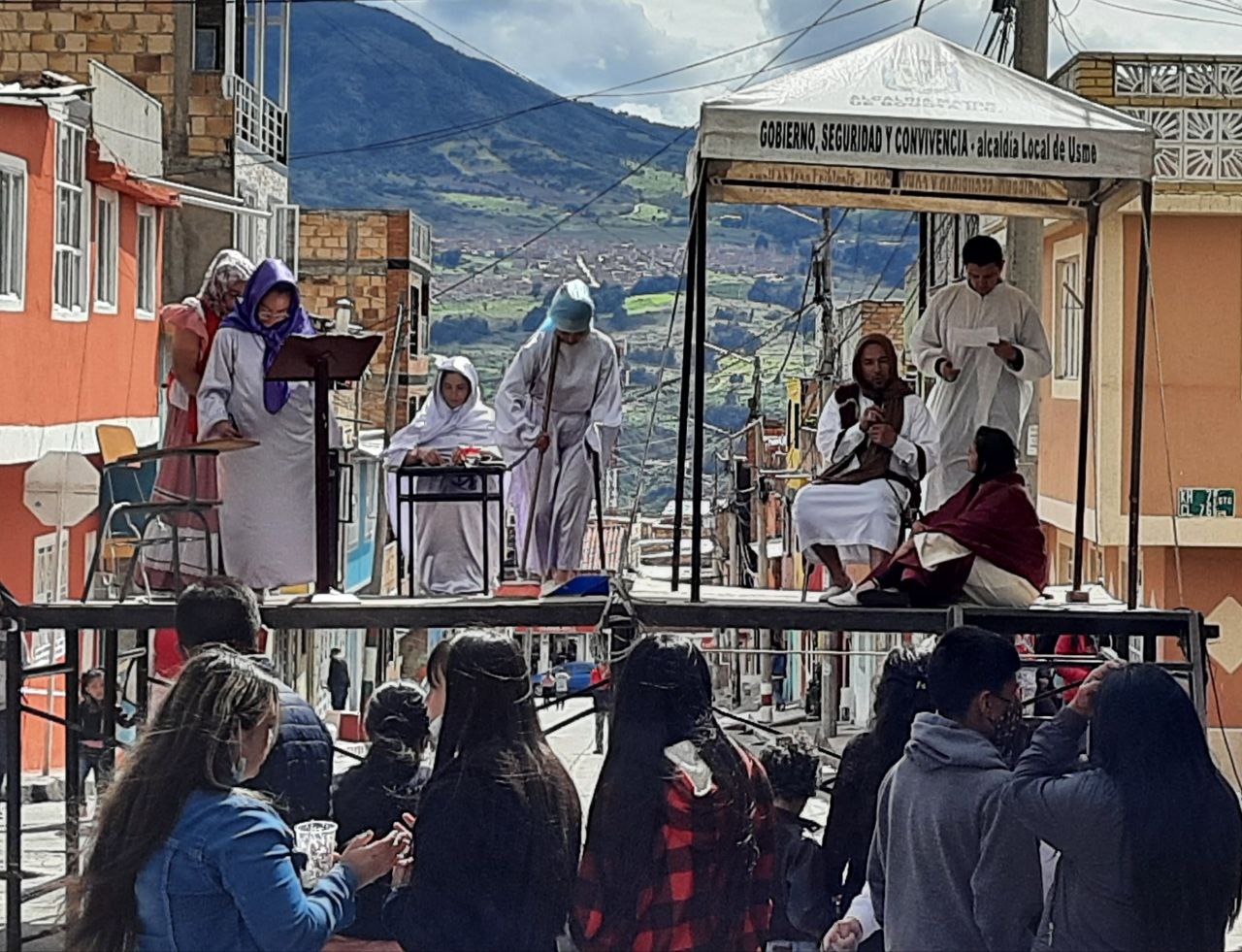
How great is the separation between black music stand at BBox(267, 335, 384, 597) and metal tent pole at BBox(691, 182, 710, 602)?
1.40m

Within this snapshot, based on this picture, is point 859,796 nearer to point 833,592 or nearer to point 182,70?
point 833,592

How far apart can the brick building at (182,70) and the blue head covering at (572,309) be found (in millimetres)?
13109

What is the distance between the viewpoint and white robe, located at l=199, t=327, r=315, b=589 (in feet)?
28.1

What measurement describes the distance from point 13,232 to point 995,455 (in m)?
10.4

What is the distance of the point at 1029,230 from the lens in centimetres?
1118

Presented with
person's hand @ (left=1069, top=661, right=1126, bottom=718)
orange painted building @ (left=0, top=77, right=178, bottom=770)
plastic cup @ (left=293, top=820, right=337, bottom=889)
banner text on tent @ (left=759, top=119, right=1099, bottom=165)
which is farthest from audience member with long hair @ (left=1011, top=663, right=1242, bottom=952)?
orange painted building @ (left=0, top=77, right=178, bottom=770)

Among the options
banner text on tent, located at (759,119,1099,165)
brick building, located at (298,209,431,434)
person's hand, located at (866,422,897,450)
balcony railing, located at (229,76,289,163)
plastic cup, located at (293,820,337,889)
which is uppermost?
balcony railing, located at (229,76,289,163)

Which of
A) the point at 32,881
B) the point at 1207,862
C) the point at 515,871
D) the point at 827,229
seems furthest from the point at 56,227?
the point at 1207,862

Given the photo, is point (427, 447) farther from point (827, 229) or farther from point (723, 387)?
point (723, 387)

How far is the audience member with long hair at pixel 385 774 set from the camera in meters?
6.20

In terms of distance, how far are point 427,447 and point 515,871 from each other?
4745 millimetres

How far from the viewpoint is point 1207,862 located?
482 cm

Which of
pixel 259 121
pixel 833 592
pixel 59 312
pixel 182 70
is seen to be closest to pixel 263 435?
pixel 833 592

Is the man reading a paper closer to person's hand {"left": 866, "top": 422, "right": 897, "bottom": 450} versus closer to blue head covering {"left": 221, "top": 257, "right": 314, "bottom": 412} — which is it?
person's hand {"left": 866, "top": 422, "right": 897, "bottom": 450}
